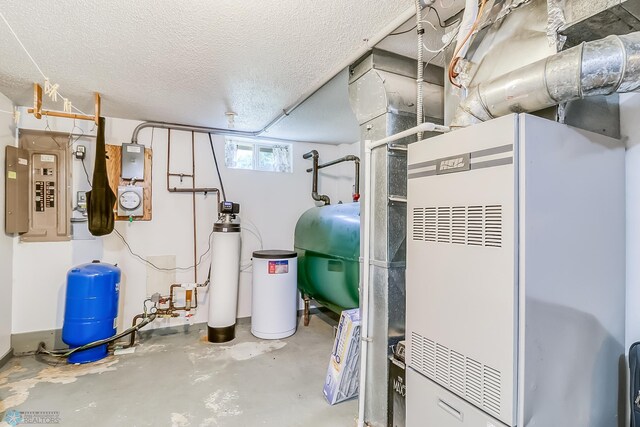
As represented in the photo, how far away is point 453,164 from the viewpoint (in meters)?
1.33

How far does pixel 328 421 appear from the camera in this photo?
7.07ft

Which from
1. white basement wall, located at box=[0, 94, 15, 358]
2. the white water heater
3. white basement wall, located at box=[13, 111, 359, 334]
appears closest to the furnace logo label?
the white water heater

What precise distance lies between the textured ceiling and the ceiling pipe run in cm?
4

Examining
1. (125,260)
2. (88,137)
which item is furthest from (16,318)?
(88,137)

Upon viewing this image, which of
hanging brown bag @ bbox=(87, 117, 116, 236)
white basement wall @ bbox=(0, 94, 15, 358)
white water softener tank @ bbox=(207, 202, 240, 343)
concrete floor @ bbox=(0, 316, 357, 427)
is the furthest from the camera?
white water softener tank @ bbox=(207, 202, 240, 343)

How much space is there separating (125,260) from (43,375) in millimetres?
1227

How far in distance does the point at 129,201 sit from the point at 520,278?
12.2 ft

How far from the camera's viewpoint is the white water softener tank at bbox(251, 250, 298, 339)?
141 inches

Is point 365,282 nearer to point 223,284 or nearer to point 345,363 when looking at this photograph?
point 345,363

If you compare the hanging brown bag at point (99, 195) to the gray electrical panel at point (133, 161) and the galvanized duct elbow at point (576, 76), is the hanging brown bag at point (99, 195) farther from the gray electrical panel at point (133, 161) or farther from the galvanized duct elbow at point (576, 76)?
the galvanized duct elbow at point (576, 76)

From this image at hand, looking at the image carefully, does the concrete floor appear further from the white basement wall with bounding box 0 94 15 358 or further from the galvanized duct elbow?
the galvanized duct elbow

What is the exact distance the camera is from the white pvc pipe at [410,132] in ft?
A: 5.29

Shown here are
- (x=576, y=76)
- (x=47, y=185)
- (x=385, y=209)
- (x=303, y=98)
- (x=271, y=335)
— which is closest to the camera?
(x=576, y=76)

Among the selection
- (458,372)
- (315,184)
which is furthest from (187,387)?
(315,184)
